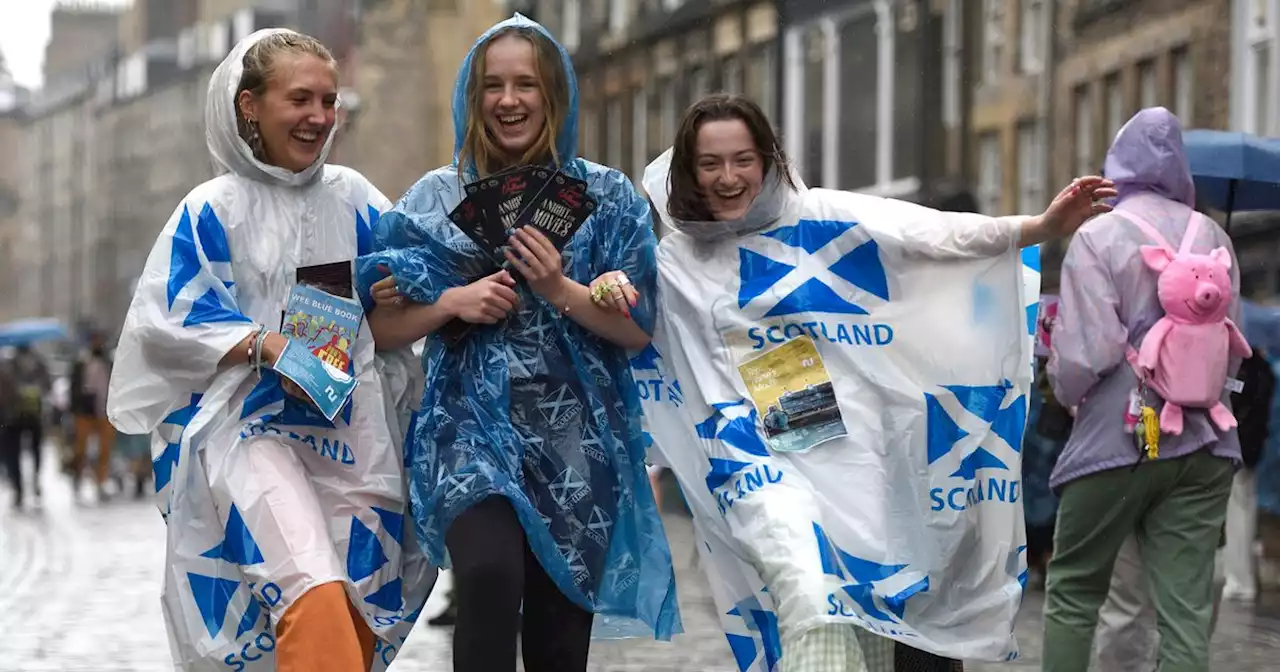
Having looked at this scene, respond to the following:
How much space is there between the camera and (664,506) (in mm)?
21438

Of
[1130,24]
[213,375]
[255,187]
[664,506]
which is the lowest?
[664,506]

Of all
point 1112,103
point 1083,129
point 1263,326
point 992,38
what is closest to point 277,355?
point 1263,326

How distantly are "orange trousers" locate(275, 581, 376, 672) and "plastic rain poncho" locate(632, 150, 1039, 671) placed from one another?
0.97 m

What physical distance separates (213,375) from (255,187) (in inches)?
18.8

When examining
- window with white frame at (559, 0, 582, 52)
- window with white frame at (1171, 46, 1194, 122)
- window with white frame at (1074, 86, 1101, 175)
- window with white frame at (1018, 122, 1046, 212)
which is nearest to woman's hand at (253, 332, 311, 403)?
window with white frame at (1171, 46, 1194, 122)

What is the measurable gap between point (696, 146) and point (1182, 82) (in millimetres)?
17560

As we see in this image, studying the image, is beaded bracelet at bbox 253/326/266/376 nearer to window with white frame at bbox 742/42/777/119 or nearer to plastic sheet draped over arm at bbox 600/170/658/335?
plastic sheet draped over arm at bbox 600/170/658/335

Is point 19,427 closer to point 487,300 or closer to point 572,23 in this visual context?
point 487,300

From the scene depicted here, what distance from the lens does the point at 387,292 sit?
5656 millimetres

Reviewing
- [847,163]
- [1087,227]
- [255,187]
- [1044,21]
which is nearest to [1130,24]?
[1044,21]

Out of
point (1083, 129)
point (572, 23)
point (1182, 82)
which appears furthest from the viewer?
point (572, 23)

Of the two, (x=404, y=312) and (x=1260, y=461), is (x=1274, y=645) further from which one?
(x=404, y=312)

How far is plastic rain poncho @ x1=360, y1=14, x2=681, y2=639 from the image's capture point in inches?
213

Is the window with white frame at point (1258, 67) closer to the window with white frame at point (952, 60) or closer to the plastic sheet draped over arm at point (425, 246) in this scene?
the window with white frame at point (952, 60)
